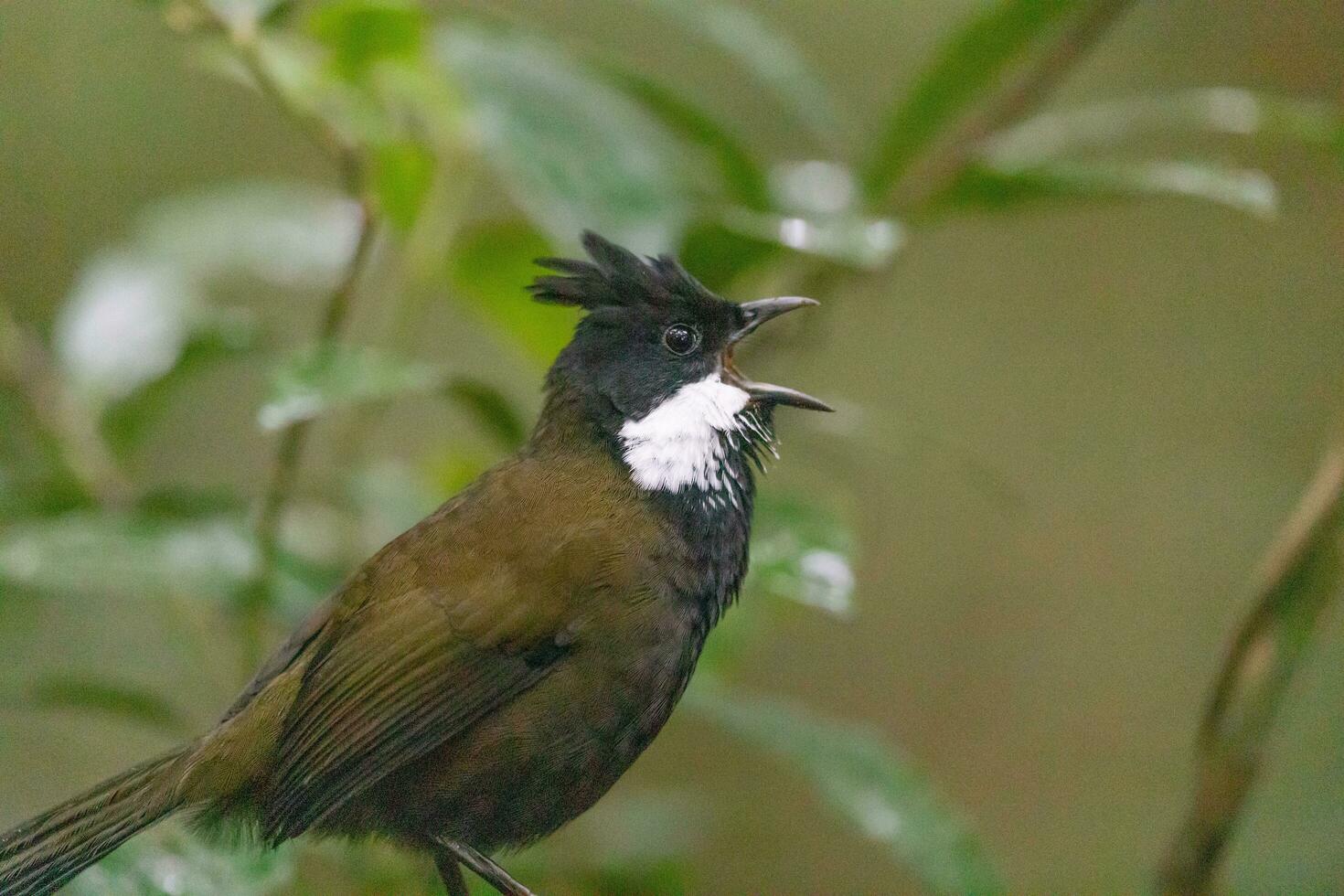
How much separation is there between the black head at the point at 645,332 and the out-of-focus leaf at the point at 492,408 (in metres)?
0.15

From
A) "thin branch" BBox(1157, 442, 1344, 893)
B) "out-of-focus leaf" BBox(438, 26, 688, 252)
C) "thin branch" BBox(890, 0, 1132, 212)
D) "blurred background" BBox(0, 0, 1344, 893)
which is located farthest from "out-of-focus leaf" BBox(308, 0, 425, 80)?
"thin branch" BBox(1157, 442, 1344, 893)

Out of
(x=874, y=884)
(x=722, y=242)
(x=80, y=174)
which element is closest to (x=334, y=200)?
(x=722, y=242)

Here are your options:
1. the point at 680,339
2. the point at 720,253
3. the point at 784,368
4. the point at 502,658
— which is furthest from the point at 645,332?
the point at 784,368

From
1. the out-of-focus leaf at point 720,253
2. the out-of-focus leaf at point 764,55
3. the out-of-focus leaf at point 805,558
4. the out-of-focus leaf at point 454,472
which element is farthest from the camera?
the out-of-focus leaf at point 454,472

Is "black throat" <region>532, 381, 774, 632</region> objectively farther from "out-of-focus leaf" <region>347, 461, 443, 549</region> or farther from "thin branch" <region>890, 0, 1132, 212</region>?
"thin branch" <region>890, 0, 1132, 212</region>

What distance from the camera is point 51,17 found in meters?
5.21

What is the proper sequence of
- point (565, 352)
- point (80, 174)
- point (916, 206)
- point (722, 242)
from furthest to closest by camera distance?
point (80, 174)
point (916, 206)
point (722, 242)
point (565, 352)

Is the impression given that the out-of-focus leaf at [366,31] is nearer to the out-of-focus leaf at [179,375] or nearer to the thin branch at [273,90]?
the thin branch at [273,90]

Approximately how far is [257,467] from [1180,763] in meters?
3.76

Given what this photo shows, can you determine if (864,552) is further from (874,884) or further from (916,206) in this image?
(916,206)

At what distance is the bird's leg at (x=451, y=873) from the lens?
193cm

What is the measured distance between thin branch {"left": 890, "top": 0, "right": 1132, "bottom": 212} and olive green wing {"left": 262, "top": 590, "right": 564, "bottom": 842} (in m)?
1.19

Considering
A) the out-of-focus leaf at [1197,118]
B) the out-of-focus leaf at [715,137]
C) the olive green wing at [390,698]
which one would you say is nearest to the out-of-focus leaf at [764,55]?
A: the out-of-focus leaf at [715,137]

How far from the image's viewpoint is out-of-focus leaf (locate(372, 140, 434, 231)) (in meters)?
2.34
